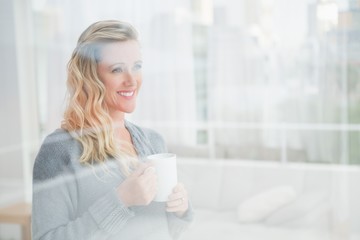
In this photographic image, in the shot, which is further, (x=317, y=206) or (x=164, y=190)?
(x=317, y=206)

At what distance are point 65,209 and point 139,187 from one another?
0.37 feet

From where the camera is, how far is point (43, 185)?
0.66 m

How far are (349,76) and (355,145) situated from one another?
0.25m

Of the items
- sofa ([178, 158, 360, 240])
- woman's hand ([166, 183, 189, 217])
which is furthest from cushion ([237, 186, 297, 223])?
woman's hand ([166, 183, 189, 217])

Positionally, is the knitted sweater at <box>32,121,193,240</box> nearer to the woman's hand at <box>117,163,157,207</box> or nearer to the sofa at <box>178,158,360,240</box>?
the woman's hand at <box>117,163,157,207</box>

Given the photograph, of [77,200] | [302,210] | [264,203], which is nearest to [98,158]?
[77,200]

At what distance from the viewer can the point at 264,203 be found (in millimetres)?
1014

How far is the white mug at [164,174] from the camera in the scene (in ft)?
2.16

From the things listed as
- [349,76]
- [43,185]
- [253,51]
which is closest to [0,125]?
[43,185]

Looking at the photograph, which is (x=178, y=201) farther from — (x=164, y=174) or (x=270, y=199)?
(x=270, y=199)

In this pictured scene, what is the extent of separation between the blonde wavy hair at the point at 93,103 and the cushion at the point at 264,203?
0.38 metres

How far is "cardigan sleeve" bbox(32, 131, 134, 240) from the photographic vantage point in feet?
2.13

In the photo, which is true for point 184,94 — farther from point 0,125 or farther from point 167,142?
point 0,125

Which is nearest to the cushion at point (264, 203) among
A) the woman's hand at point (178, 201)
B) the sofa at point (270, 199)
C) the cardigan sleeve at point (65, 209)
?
the sofa at point (270, 199)
